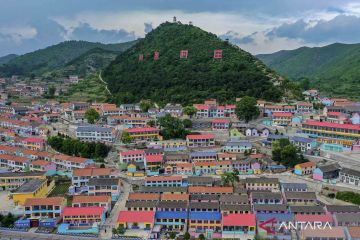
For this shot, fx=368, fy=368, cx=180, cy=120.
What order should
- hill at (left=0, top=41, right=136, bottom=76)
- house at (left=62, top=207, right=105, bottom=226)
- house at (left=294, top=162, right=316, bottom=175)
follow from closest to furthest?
1. house at (left=62, top=207, right=105, bottom=226)
2. house at (left=294, top=162, right=316, bottom=175)
3. hill at (left=0, top=41, right=136, bottom=76)

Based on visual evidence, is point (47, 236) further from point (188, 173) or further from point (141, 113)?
point (141, 113)

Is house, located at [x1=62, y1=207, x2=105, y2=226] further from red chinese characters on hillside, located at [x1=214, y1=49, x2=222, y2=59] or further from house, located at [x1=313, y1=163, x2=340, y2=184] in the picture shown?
red chinese characters on hillside, located at [x1=214, y1=49, x2=222, y2=59]

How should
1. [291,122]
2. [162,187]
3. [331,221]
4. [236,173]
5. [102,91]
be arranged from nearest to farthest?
1. [331,221]
2. [162,187]
3. [236,173]
4. [291,122]
5. [102,91]

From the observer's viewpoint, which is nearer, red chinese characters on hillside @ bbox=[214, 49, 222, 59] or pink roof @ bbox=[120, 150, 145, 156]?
pink roof @ bbox=[120, 150, 145, 156]

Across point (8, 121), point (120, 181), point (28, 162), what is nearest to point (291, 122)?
point (120, 181)

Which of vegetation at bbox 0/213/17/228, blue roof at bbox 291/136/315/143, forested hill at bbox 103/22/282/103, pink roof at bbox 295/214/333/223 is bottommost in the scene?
vegetation at bbox 0/213/17/228

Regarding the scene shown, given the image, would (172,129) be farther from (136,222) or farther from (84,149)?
(136,222)

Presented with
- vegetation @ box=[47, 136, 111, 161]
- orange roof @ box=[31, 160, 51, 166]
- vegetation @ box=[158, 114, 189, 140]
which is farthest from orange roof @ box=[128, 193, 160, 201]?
vegetation @ box=[158, 114, 189, 140]

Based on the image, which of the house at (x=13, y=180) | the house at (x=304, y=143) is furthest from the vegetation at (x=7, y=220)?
the house at (x=304, y=143)
